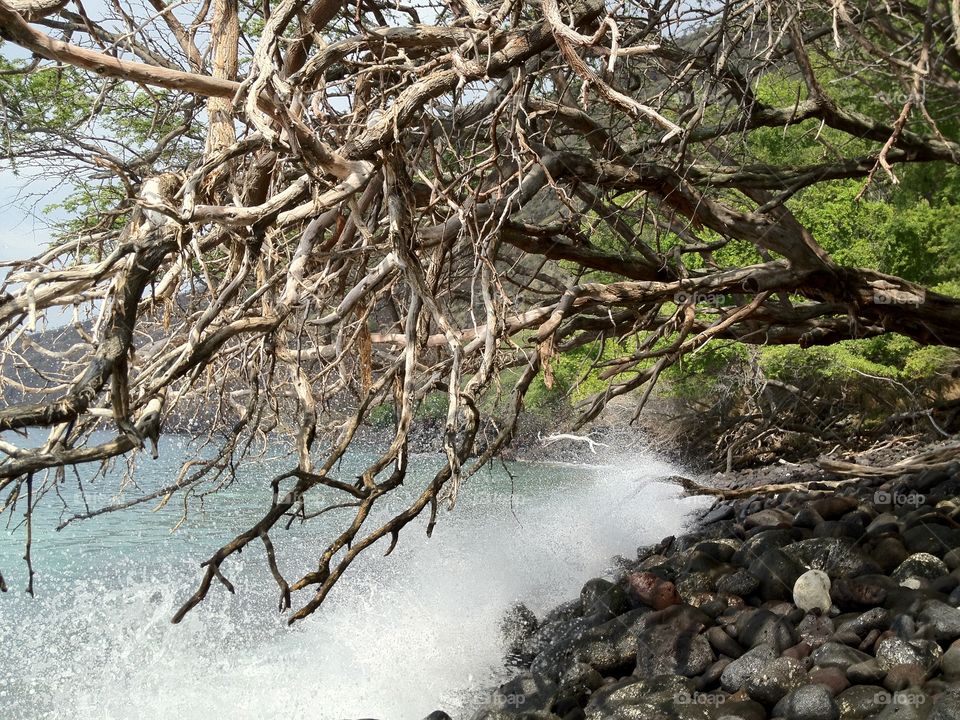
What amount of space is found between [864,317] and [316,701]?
5.23m

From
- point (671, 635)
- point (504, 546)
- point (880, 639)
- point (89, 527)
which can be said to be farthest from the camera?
point (89, 527)

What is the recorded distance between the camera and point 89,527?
13.5 metres

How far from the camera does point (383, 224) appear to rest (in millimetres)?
5309

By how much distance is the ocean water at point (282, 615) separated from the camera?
272 inches

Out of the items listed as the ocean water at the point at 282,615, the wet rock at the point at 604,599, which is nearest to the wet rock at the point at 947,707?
the ocean water at the point at 282,615

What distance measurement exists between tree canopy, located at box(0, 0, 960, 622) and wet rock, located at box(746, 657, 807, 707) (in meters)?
2.03

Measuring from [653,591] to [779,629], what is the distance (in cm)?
158

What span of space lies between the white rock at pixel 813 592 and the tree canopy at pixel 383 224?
1761 mm

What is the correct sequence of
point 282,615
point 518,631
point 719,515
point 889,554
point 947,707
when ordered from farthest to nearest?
point 719,515 → point 282,615 → point 518,631 → point 889,554 → point 947,707

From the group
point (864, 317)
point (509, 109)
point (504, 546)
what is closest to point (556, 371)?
point (504, 546)

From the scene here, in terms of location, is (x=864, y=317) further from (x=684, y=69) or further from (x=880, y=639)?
(x=880, y=639)

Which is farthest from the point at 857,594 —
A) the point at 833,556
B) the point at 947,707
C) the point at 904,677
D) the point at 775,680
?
the point at 947,707

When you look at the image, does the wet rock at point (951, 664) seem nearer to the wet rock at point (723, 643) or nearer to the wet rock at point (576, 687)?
the wet rock at point (723, 643)

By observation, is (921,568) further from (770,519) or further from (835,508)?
(770,519)
